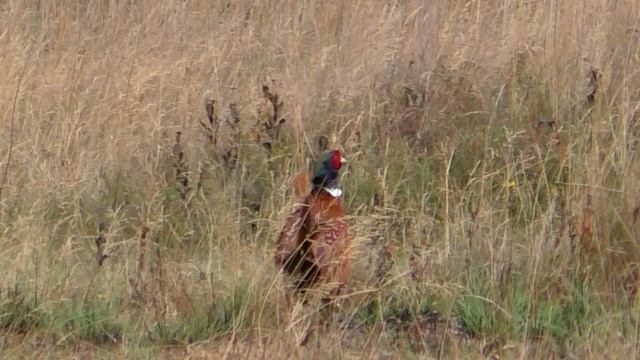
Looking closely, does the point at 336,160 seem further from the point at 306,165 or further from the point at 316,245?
the point at 306,165

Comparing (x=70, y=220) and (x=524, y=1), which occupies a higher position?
(x=524, y=1)

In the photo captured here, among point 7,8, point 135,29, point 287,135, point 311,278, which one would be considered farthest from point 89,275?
point 7,8

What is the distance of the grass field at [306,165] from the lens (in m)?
3.85

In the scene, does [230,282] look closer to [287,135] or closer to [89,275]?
[89,275]

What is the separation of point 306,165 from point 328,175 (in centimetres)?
89

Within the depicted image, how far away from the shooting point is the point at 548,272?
4090 millimetres

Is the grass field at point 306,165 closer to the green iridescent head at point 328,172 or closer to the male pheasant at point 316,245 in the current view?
the male pheasant at point 316,245

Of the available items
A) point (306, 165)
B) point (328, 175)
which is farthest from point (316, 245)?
point (306, 165)

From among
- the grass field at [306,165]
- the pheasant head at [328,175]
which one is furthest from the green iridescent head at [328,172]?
the grass field at [306,165]

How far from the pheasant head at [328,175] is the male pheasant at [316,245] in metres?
0.02

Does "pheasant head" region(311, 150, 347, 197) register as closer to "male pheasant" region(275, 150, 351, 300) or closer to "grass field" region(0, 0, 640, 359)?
"male pheasant" region(275, 150, 351, 300)

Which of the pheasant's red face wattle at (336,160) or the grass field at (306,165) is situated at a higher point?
the pheasant's red face wattle at (336,160)

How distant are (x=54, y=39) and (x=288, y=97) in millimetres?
1512

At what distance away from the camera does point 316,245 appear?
3.87 meters
